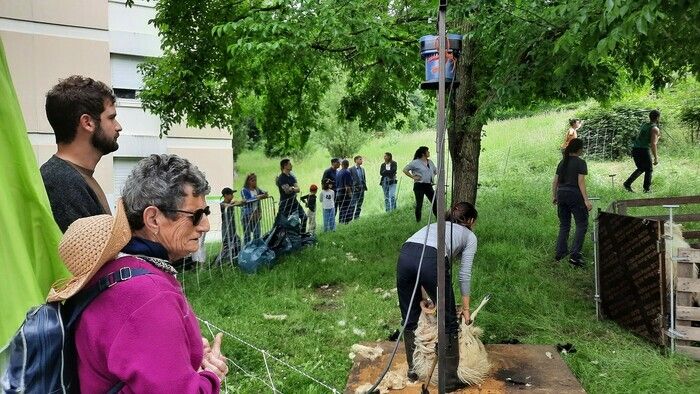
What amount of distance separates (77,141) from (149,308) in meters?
1.30

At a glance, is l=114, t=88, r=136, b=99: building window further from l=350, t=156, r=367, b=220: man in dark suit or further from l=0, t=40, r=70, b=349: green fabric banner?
l=0, t=40, r=70, b=349: green fabric banner

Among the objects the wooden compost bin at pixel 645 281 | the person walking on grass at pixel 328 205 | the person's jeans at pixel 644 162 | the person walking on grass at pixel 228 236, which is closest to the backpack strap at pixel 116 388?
the wooden compost bin at pixel 645 281

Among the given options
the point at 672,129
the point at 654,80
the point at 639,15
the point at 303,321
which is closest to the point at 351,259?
the point at 303,321

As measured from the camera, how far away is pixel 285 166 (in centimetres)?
1114

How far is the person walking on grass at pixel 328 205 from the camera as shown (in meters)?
12.1

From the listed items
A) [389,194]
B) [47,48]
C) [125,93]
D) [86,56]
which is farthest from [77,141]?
[125,93]

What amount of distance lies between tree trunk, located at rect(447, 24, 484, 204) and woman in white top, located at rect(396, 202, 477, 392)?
3.31m

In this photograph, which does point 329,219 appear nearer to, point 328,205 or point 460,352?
point 328,205

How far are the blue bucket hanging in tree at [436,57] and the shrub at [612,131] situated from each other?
16.8m

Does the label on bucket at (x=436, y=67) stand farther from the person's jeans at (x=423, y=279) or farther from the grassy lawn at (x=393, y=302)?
the grassy lawn at (x=393, y=302)

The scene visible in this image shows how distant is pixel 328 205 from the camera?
1227 centimetres

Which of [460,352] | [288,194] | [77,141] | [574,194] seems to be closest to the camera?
[77,141]

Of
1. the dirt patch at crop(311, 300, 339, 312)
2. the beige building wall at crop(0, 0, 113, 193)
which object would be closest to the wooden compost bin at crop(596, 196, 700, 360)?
the dirt patch at crop(311, 300, 339, 312)

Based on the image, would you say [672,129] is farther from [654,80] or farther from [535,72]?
[535,72]
